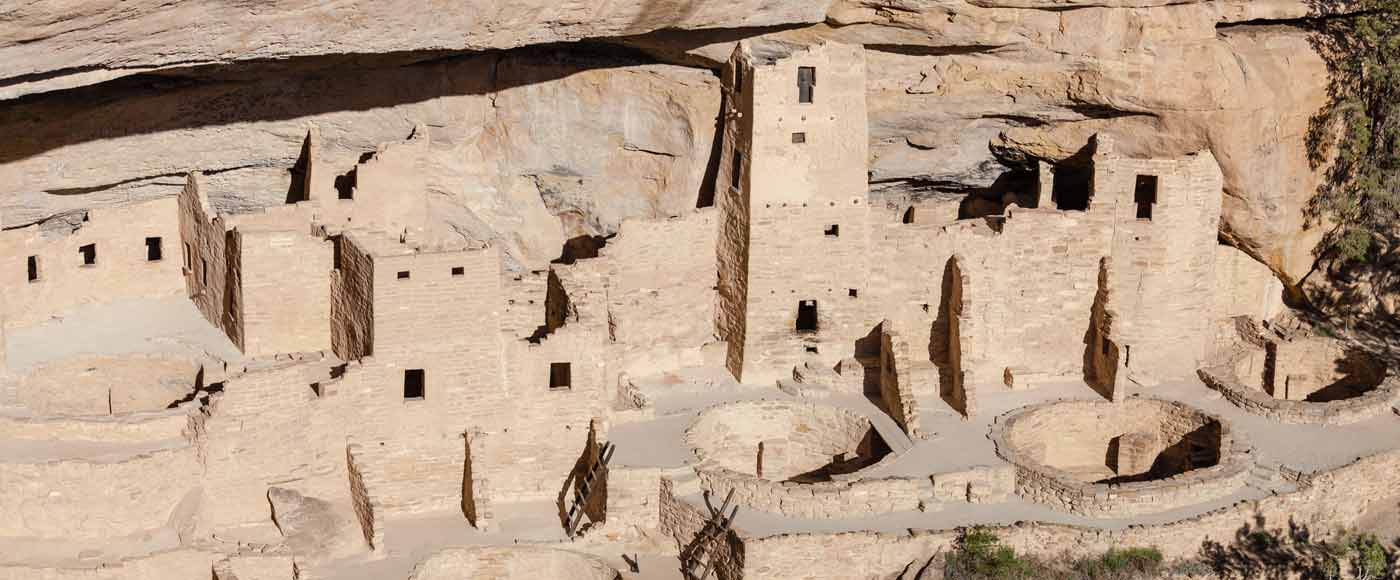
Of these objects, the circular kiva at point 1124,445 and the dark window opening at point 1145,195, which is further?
the dark window opening at point 1145,195

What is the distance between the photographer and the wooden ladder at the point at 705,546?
34.6 metres

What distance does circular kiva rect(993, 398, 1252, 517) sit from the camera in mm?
36688

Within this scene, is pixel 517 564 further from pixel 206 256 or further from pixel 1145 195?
pixel 1145 195

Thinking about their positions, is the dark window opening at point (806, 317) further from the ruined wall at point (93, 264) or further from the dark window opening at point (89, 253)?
the dark window opening at point (89, 253)

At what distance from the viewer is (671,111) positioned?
38.7 meters

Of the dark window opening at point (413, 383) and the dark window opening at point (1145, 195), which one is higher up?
the dark window opening at point (1145, 195)

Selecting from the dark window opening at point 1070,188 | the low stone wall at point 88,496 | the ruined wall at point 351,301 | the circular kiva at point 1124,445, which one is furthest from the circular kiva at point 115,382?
the dark window opening at point 1070,188

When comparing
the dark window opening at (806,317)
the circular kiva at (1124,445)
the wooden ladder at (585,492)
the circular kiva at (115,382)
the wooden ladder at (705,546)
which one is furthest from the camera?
the dark window opening at (806,317)

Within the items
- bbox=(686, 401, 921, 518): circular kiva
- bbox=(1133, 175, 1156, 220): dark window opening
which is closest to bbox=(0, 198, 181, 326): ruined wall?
bbox=(686, 401, 921, 518): circular kiva

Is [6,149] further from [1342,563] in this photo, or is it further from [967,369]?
[1342,563]

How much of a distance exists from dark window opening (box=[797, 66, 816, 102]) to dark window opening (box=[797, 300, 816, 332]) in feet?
12.4

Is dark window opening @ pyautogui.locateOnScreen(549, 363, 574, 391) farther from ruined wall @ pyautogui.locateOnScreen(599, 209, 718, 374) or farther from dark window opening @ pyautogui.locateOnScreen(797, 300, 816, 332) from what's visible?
dark window opening @ pyautogui.locateOnScreen(797, 300, 816, 332)

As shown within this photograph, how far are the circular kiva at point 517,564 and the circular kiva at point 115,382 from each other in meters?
5.29

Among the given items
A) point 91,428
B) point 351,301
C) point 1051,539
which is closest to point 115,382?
point 91,428
